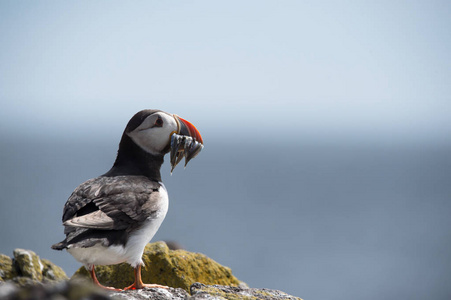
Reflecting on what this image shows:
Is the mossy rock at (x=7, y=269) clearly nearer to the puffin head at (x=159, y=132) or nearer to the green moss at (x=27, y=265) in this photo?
the green moss at (x=27, y=265)

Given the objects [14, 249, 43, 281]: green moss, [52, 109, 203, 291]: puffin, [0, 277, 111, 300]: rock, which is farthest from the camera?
[14, 249, 43, 281]: green moss

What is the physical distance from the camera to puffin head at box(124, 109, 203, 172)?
8195mm

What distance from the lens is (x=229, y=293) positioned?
18.1ft

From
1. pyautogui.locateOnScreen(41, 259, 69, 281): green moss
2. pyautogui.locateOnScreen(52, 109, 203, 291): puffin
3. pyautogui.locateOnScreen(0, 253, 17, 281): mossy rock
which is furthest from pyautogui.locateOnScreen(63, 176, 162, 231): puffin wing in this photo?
pyautogui.locateOnScreen(41, 259, 69, 281): green moss

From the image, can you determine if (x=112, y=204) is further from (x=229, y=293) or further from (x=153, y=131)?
(x=229, y=293)

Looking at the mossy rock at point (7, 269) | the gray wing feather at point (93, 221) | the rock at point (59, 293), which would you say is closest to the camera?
the rock at point (59, 293)

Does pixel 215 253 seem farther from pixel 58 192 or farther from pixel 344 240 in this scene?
pixel 58 192

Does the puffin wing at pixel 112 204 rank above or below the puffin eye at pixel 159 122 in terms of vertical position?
below

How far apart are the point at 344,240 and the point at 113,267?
458 feet

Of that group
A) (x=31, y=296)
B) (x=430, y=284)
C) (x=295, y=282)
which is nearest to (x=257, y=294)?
(x=31, y=296)

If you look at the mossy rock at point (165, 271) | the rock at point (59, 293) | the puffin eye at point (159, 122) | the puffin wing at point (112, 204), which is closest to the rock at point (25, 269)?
the mossy rock at point (165, 271)

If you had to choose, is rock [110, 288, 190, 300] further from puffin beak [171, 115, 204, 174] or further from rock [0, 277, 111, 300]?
rock [0, 277, 111, 300]

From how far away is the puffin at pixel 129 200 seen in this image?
251 inches

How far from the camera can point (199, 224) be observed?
147375 millimetres
